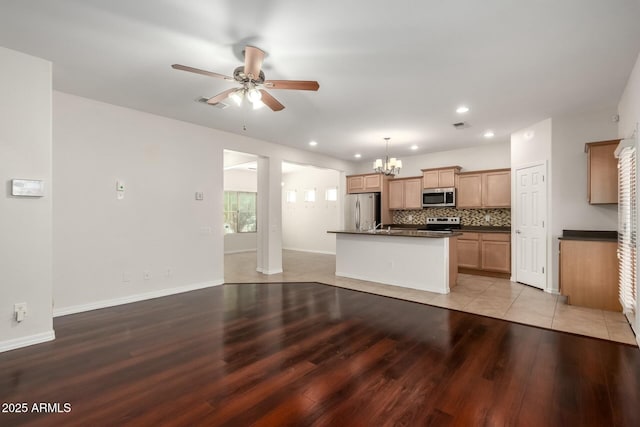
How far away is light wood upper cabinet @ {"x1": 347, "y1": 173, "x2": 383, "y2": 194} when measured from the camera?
25.0 feet

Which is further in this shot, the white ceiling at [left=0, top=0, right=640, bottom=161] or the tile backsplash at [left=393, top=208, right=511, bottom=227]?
the tile backsplash at [left=393, top=208, right=511, bottom=227]

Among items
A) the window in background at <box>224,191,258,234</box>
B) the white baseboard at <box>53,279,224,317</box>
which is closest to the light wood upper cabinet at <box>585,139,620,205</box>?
the white baseboard at <box>53,279,224,317</box>

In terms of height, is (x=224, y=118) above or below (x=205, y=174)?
above

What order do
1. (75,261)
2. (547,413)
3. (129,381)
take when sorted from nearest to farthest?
(547,413)
(129,381)
(75,261)

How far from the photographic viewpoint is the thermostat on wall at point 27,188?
2779mm

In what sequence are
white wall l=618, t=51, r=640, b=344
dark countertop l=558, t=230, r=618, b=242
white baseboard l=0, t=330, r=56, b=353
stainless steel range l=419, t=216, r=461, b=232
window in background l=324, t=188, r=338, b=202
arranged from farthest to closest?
window in background l=324, t=188, r=338, b=202 < stainless steel range l=419, t=216, r=461, b=232 < dark countertop l=558, t=230, r=618, b=242 < white wall l=618, t=51, r=640, b=344 < white baseboard l=0, t=330, r=56, b=353

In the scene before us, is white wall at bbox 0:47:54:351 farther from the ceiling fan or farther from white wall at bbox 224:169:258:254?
white wall at bbox 224:169:258:254

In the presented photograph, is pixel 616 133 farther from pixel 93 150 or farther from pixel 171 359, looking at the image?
pixel 93 150

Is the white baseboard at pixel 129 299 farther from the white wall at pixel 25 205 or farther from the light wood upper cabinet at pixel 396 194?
the light wood upper cabinet at pixel 396 194

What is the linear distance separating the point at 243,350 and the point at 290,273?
3.51 m

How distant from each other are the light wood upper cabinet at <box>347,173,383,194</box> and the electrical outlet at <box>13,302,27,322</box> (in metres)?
6.64

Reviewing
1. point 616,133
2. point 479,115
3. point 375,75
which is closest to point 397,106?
point 375,75

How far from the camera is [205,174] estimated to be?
5.08 meters

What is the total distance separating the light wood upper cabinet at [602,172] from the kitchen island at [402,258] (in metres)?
1.89
